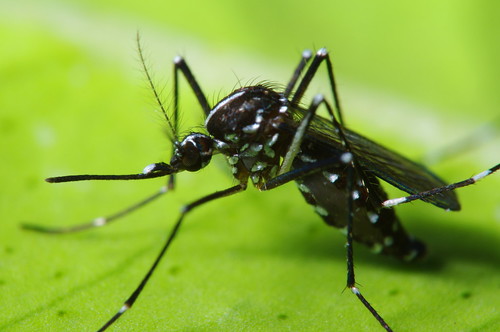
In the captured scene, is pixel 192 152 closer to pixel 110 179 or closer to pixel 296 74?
pixel 110 179

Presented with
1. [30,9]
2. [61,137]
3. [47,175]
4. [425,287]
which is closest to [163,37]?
[30,9]

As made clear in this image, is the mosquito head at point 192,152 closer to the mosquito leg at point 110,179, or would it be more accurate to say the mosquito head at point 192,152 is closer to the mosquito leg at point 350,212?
the mosquito leg at point 110,179

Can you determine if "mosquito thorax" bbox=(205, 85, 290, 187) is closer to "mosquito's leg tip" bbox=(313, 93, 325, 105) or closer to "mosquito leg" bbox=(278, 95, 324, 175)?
"mosquito leg" bbox=(278, 95, 324, 175)

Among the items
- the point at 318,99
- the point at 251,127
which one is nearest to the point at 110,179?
the point at 251,127

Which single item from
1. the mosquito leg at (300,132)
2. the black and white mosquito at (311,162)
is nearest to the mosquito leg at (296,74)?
the black and white mosquito at (311,162)

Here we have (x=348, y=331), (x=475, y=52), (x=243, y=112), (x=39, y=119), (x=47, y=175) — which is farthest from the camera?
A: (x=475, y=52)

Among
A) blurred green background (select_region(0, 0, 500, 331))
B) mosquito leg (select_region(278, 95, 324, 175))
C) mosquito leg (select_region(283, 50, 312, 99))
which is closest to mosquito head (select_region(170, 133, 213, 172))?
blurred green background (select_region(0, 0, 500, 331))

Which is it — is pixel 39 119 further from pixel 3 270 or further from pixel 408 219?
pixel 408 219
